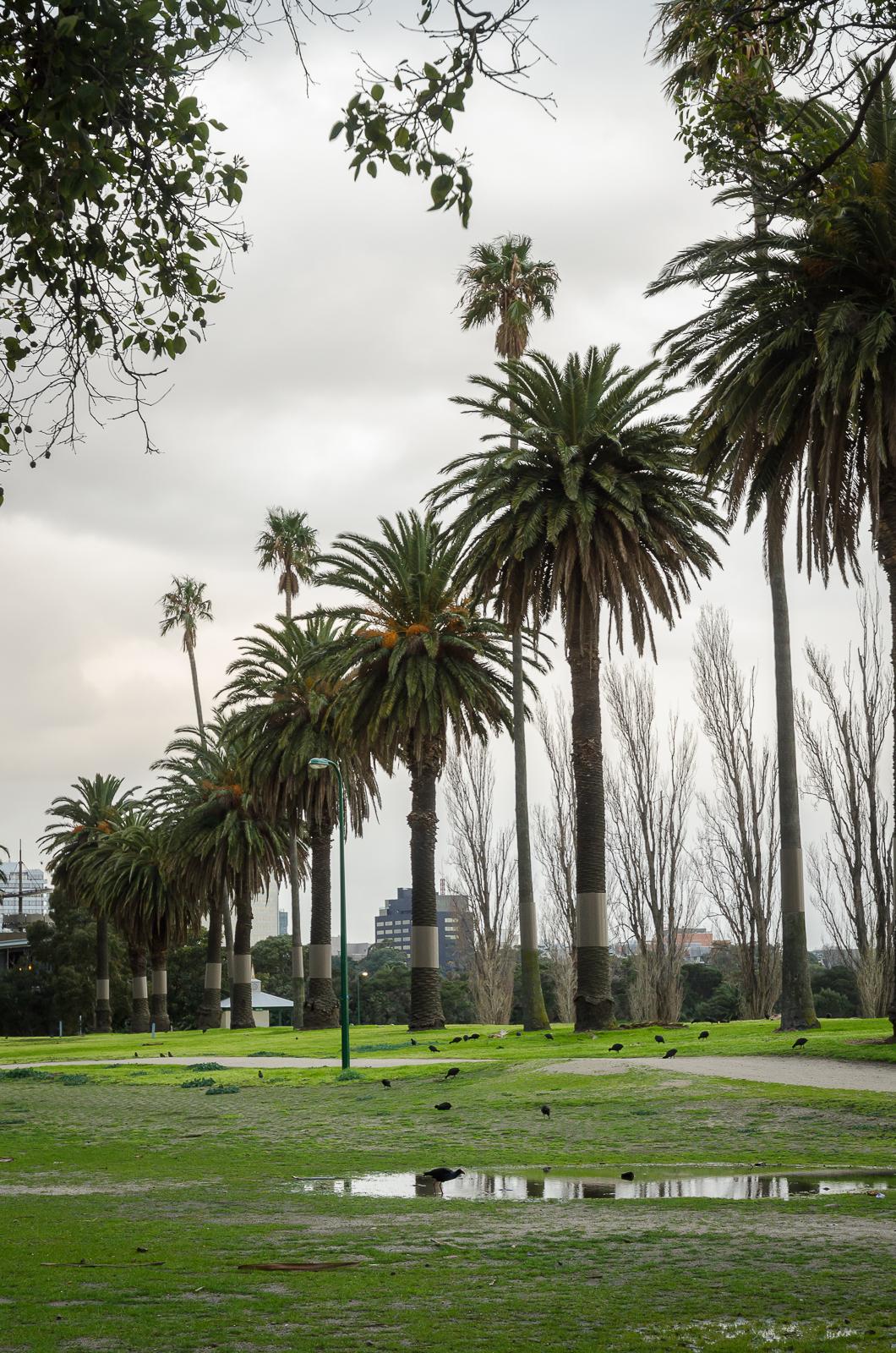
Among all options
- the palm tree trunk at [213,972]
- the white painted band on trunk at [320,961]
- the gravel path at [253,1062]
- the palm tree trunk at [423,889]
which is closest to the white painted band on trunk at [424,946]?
the palm tree trunk at [423,889]

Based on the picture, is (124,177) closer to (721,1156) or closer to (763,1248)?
(763,1248)

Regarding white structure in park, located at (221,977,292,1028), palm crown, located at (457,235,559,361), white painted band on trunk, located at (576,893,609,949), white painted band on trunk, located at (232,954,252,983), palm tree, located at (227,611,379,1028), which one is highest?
palm crown, located at (457,235,559,361)

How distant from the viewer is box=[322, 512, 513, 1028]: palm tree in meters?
40.7

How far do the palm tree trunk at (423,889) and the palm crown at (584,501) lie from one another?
381 inches

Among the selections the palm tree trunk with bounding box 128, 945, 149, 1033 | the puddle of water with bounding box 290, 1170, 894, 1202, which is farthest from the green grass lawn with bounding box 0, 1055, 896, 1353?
the palm tree trunk with bounding box 128, 945, 149, 1033

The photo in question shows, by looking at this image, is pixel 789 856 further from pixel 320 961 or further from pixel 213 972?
pixel 213 972

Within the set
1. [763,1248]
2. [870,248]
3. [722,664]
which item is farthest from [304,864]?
[763,1248]

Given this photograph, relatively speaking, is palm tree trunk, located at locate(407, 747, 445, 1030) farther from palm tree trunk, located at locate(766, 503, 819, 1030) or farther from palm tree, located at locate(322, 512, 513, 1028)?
palm tree trunk, located at locate(766, 503, 819, 1030)

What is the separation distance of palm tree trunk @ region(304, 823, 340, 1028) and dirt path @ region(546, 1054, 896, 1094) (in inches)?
958

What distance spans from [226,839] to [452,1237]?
5011cm

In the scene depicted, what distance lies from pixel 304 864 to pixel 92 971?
107 feet

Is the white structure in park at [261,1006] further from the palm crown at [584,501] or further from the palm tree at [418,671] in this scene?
the palm crown at [584,501]

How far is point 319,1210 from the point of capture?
11.0m

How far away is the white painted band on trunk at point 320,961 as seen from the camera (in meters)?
49.5
